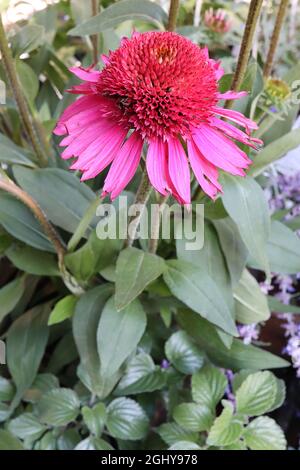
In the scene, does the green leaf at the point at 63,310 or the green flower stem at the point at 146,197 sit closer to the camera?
the green flower stem at the point at 146,197

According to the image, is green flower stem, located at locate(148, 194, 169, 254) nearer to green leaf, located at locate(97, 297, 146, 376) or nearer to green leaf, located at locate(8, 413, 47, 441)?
green leaf, located at locate(97, 297, 146, 376)

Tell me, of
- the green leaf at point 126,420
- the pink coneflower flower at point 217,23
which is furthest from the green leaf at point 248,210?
the pink coneflower flower at point 217,23

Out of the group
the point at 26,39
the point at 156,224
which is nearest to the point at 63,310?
the point at 156,224

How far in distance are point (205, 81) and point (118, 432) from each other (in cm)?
34

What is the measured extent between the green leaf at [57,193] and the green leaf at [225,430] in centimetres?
22

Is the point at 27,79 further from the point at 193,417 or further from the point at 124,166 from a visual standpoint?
the point at 193,417

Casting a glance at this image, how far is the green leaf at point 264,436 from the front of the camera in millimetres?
481

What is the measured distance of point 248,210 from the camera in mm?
412

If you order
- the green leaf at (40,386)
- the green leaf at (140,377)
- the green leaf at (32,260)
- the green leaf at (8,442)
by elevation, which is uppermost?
the green leaf at (32,260)

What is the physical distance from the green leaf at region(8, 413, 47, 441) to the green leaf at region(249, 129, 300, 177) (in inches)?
12.4

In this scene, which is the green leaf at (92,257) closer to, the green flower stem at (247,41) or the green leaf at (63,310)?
the green leaf at (63,310)

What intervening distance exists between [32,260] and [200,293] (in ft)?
0.57

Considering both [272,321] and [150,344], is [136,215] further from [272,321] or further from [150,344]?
[272,321]

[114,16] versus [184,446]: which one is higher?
[114,16]
